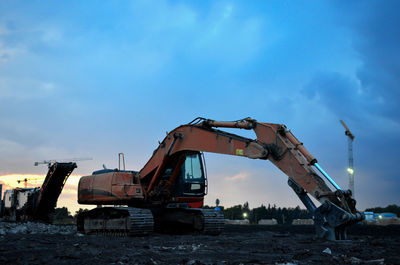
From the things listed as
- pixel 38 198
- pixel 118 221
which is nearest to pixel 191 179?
pixel 118 221

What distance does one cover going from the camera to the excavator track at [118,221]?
13734mm

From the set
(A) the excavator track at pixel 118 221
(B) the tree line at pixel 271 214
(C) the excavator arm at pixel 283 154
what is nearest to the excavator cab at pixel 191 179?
(C) the excavator arm at pixel 283 154

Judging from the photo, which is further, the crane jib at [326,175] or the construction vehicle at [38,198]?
the construction vehicle at [38,198]

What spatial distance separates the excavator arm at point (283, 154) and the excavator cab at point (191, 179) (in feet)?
2.63

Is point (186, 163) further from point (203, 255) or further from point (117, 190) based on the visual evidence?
point (203, 255)

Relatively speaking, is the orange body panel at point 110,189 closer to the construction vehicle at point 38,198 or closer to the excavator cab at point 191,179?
the excavator cab at point 191,179

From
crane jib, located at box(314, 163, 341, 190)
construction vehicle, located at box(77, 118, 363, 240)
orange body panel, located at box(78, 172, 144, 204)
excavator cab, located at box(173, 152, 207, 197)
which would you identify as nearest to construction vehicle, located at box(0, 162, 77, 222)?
construction vehicle, located at box(77, 118, 363, 240)

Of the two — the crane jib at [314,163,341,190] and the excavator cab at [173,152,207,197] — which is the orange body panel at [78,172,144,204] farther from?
the crane jib at [314,163,341,190]

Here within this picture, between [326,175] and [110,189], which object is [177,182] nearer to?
[110,189]

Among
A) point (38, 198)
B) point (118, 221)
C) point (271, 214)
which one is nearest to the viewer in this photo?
point (118, 221)

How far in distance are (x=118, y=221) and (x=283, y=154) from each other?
6.53 meters

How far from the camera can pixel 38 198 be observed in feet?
83.9

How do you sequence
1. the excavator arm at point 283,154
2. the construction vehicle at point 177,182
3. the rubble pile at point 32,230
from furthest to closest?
the rubble pile at point 32,230, the construction vehicle at point 177,182, the excavator arm at point 283,154

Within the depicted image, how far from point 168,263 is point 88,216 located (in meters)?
9.94
